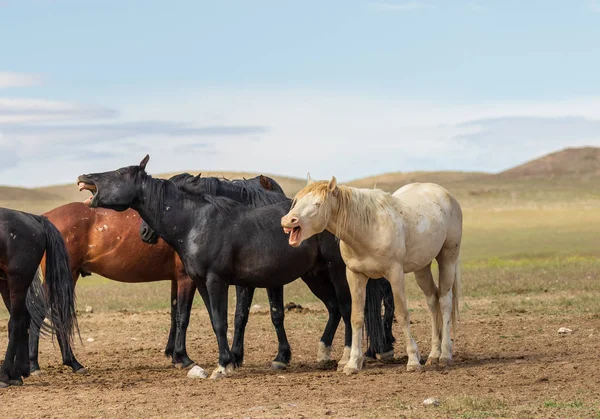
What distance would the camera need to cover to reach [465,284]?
19969mm

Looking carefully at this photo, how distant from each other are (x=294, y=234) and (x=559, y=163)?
94.0 meters

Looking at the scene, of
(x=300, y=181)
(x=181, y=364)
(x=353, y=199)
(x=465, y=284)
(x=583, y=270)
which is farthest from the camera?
(x=300, y=181)

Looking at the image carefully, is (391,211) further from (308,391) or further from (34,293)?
(34,293)

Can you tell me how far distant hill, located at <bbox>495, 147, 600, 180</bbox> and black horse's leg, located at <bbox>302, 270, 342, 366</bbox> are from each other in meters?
85.3

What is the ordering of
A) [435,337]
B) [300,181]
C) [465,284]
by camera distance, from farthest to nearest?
[300,181], [465,284], [435,337]

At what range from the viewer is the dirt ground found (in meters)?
7.89

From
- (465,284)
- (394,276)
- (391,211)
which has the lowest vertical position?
(465,284)

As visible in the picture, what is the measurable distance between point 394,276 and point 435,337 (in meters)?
1.17

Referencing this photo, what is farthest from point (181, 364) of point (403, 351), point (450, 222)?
point (450, 222)

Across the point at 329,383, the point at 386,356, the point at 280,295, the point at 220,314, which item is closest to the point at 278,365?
the point at 280,295

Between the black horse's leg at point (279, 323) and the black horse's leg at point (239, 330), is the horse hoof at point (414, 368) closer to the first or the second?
the black horse's leg at point (279, 323)

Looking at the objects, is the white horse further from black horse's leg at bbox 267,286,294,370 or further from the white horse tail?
black horse's leg at bbox 267,286,294,370

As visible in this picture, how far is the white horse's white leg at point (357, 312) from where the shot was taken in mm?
9727

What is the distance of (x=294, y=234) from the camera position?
9.12 meters
